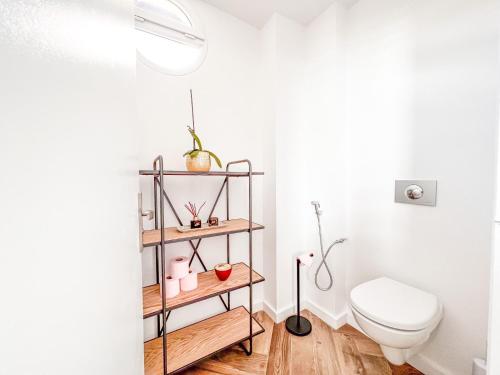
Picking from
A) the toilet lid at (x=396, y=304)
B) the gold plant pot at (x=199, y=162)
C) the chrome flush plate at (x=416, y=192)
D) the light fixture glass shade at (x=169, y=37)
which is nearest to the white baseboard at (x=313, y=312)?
the toilet lid at (x=396, y=304)

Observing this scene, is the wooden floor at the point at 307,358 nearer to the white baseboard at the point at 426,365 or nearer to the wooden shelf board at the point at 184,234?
the white baseboard at the point at 426,365

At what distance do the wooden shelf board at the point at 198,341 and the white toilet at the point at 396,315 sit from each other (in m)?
0.69

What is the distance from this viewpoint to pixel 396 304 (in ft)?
3.55

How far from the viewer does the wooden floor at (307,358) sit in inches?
48.8

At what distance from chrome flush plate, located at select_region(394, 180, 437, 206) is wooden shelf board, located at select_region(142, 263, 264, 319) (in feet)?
3.49

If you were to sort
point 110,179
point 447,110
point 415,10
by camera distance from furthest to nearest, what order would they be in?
point 415,10 < point 447,110 < point 110,179

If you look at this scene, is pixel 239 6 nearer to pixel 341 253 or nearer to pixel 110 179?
pixel 110 179

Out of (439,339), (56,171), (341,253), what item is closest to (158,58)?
(56,171)

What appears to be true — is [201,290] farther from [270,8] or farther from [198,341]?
[270,8]

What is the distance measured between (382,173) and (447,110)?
18.3 inches

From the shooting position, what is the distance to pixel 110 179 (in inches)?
11.9

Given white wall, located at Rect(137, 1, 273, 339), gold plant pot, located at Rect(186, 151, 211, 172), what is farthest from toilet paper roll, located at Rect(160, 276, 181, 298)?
gold plant pot, located at Rect(186, 151, 211, 172)

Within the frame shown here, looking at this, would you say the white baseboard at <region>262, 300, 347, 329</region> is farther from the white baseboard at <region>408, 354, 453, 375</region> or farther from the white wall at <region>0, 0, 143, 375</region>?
the white wall at <region>0, 0, 143, 375</region>

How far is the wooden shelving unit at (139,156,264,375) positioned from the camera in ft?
3.51
